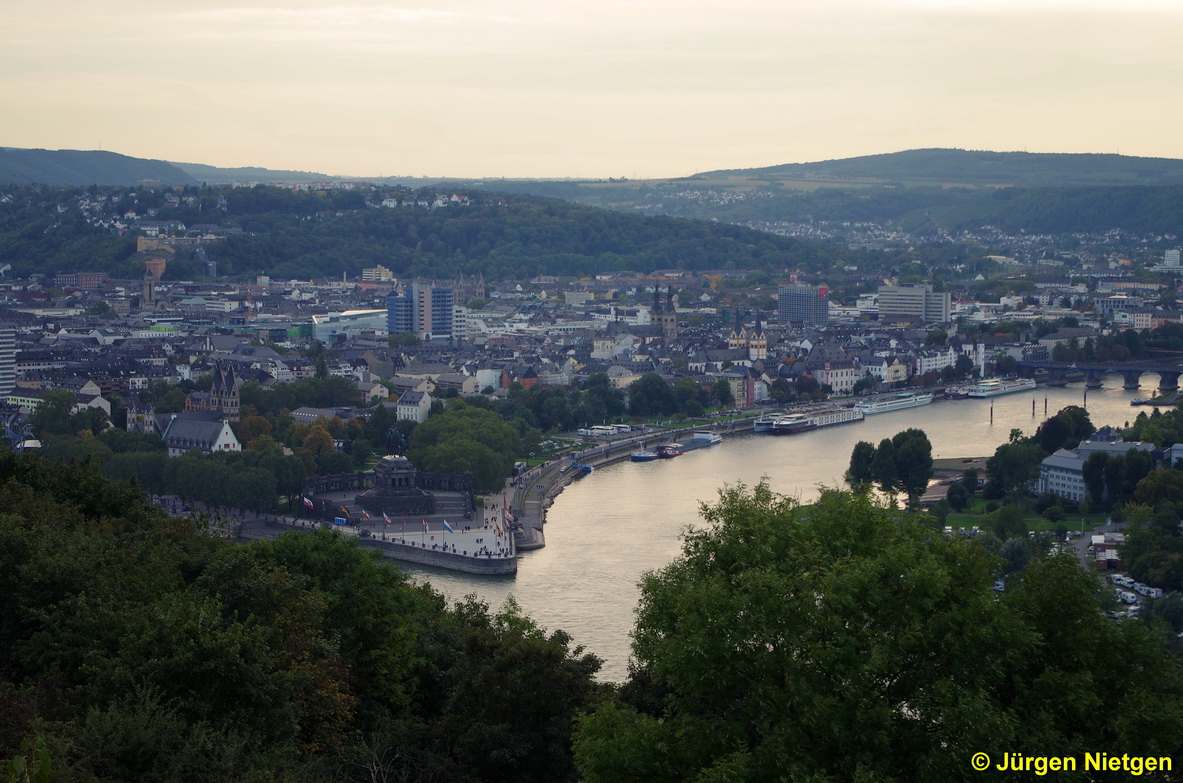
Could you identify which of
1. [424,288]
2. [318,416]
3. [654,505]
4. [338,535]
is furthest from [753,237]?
[338,535]

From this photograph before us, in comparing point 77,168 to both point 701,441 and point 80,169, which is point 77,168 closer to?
point 80,169

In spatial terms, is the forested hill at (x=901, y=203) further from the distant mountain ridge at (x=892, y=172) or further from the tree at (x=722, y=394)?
the tree at (x=722, y=394)

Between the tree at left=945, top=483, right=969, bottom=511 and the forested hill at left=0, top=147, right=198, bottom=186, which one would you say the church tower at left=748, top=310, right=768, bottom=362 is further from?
the forested hill at left=0, top=147, right=198, bottom=186

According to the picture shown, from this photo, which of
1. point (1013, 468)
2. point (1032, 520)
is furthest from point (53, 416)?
point (1032, 520)

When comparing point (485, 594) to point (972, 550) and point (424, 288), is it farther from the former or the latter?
point (424, 288)

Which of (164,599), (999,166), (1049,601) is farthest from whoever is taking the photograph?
(999,166)

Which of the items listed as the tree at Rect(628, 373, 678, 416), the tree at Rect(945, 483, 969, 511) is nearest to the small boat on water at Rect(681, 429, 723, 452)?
the tree at Rect(628, 373, 678, 416)

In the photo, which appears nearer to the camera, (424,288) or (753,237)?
(424,288)
